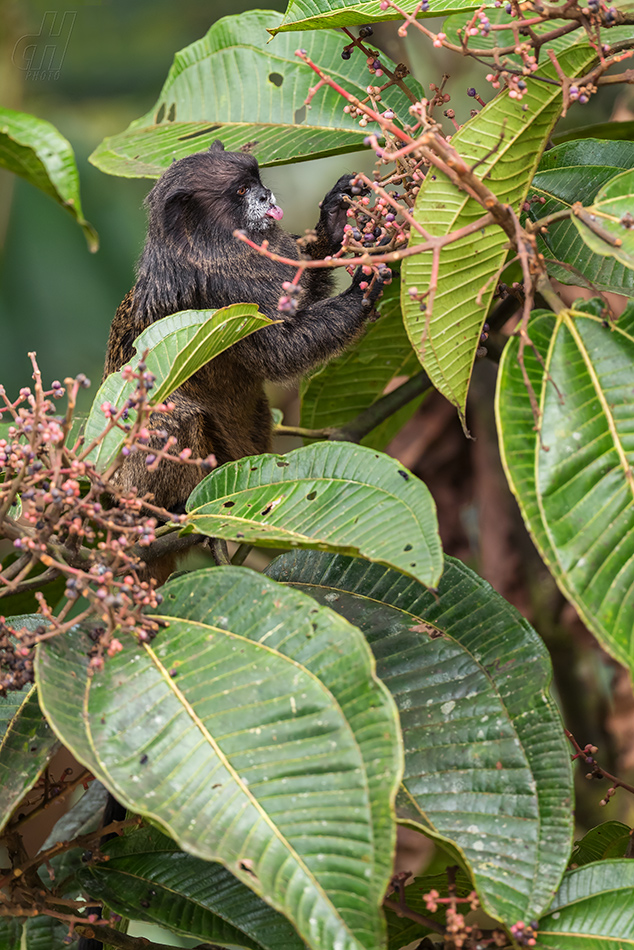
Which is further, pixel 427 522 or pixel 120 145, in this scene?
pixel 120 145

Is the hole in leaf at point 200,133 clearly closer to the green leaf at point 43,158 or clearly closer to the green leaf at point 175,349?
the green leaf at point 175,349

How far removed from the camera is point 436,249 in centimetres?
103

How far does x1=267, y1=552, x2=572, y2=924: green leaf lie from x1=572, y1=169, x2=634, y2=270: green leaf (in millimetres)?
464

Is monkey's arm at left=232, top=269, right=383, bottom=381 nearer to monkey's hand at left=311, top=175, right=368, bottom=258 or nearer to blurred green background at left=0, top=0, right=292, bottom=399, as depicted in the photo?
monkey's hand at left=311, top=175, right=368, bottom=258

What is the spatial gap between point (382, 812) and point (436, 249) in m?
0.58

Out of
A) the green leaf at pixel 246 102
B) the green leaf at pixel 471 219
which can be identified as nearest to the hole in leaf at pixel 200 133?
the green leaf at pixel 246 102

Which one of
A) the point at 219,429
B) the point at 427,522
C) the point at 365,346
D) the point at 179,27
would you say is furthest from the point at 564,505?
the point at 179,27

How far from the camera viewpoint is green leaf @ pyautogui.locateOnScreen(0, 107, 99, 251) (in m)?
1.01

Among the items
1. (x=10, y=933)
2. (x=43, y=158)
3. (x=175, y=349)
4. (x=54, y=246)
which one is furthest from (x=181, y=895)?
(x=54, y=246)

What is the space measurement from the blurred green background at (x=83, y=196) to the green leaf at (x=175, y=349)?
6.40 feet

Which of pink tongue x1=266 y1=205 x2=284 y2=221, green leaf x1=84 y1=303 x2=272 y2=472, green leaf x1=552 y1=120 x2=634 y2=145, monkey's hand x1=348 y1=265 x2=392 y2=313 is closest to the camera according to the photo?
green leaf x1=84 y1=303 x2=272 y2=472

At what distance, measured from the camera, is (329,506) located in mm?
1201

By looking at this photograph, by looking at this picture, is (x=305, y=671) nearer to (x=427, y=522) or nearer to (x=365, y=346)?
(x=427, y=522)

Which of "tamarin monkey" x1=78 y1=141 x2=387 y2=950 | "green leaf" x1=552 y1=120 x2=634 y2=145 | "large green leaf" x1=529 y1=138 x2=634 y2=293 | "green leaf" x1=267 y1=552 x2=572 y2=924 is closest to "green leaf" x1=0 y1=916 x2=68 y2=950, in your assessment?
"green leaf" x1=267 y1=552 x2=572 y2=924
